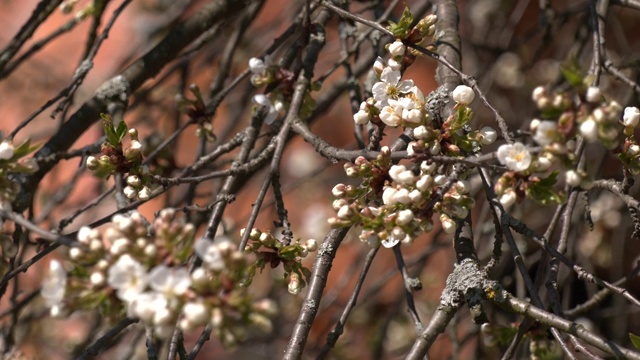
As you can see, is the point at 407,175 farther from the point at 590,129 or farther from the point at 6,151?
the point at 6,151

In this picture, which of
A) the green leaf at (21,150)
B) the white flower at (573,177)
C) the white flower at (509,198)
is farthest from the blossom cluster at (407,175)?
the green leaf at (21,150)

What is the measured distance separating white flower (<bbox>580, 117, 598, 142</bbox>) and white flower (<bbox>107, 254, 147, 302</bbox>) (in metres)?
0.67

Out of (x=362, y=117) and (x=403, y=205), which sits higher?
(x=362, y=117)

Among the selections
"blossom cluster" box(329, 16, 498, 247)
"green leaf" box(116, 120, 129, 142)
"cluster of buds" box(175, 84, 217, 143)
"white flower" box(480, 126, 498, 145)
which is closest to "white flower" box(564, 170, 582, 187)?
"blossom cluster" box(329, 16, 498, 247)

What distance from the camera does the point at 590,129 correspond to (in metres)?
1.14

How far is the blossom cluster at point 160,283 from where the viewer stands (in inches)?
43.4

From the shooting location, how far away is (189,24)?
2.49 m

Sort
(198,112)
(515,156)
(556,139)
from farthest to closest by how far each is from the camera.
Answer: (198,112) < (515,156) < (556,139)

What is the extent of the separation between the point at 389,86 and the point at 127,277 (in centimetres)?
79

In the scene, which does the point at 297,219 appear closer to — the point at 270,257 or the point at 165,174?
the point at 165,174

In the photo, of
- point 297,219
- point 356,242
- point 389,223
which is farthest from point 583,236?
point 389,223

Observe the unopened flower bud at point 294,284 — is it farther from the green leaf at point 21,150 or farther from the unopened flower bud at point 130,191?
the green leaf at point 21,150

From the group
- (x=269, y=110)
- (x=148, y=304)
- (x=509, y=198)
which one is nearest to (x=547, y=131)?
(x=509, y=198)

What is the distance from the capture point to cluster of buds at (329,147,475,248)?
1.38m
